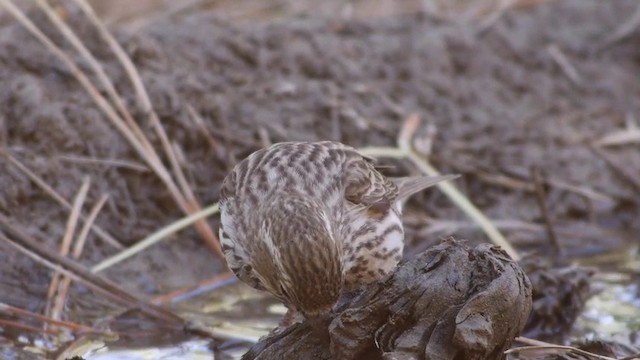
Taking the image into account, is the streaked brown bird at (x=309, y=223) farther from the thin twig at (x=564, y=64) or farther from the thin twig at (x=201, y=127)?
the thin twig at (x=564, y=64)

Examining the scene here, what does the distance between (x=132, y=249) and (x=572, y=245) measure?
3.38 meters

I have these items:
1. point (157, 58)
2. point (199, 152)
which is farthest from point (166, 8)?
point (199, 152)

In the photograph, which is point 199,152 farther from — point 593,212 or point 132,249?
point 593,212

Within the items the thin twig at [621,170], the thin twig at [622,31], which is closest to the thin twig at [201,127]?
the thin twig at [621,170]

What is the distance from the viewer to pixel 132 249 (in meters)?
7.39

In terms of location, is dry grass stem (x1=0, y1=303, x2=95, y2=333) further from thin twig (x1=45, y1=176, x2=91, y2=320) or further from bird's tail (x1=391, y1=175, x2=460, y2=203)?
bird's tail (x1=391, y1=175, x2=460, y2=203)

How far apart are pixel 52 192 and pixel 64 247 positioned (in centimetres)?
44

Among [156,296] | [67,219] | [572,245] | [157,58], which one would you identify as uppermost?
[157,58]

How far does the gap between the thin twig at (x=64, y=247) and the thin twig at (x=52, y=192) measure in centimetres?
7

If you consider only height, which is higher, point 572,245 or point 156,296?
point 156,296

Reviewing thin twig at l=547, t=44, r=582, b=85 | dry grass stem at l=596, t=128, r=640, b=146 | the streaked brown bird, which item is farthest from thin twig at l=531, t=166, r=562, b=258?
thin twig at l=547, t=44, r=582, b=85

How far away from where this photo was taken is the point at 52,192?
7.51 metres

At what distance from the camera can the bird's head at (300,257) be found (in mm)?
4887

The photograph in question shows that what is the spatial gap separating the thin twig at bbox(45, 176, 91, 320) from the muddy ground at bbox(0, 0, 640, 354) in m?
0.07
